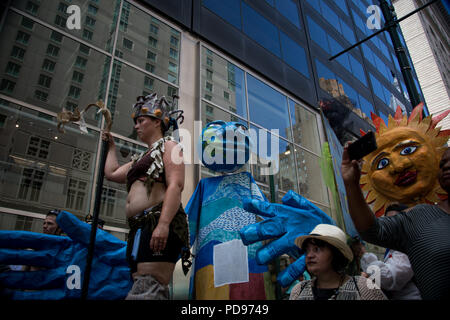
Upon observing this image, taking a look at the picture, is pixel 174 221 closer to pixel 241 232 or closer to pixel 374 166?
pixel 241 232

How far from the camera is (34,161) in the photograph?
388 cm

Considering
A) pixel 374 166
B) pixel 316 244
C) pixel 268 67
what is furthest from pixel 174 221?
pixel 268 67

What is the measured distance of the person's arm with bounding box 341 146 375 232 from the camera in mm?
1633

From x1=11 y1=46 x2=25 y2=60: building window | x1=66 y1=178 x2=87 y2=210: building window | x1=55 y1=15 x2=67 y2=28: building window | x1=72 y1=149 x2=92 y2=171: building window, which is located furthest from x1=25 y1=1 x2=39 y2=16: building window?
x1=66 y1=178 x2=87 y2=210: building window

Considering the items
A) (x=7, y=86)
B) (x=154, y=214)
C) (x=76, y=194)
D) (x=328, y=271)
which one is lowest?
(x=328, y=271)

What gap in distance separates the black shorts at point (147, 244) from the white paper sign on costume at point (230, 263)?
784 millimetres

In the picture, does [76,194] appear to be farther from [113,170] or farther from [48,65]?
[113,170]

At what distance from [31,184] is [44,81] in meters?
1.43

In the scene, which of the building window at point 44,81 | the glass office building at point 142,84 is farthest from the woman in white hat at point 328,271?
the building window at point 44,81

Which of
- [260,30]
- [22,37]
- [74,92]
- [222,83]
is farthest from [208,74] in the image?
[22,37]

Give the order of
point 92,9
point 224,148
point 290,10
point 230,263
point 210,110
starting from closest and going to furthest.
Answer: point 230,263 < point 224,148 < point 92,9 < point 210,110 < point 290,10

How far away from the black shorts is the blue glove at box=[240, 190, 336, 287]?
845 mm

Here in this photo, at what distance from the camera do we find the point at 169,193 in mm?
1841

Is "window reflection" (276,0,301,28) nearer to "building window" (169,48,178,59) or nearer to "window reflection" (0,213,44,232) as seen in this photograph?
"building window" (169,48,178,59)
